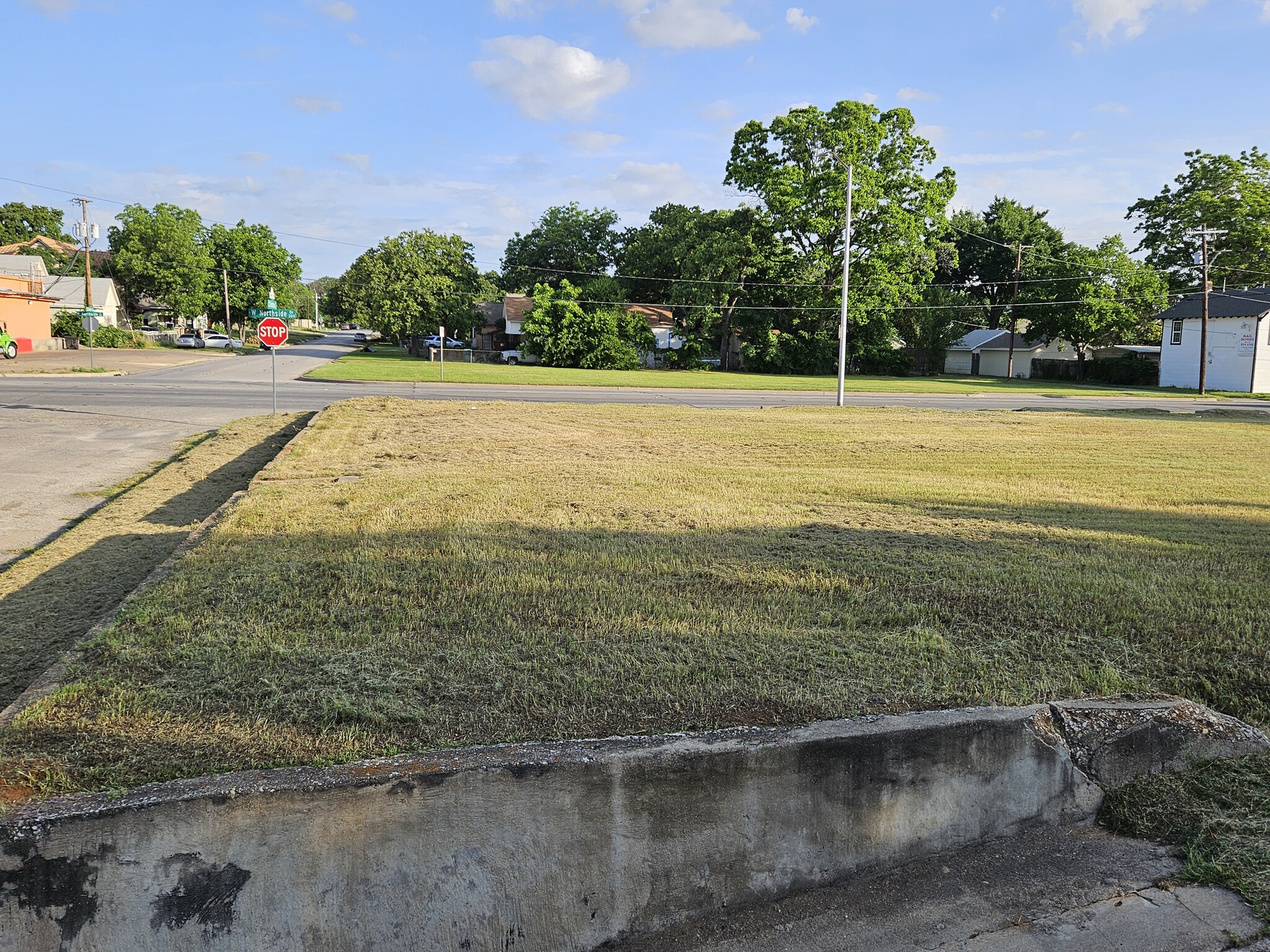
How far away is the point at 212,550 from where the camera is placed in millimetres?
6598

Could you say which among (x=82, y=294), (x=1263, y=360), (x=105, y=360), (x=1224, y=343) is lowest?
(x=105, y=360)

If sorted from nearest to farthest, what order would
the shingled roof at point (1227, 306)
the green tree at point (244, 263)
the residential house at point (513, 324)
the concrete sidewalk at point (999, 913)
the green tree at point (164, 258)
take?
the concrete sidewalk at point (999, 913) < the shingled roof at point (1227, 306) < the residential house at point (513, 324) < the green tree at point (164, 258) < the green tree at point (244, 263)

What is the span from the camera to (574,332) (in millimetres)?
59719

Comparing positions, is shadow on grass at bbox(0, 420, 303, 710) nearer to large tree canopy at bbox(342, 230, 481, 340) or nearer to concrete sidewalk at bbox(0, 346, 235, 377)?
concrete sidewalk at bbox(0, 346, 235, 377)

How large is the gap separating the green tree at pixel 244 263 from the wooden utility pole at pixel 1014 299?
63862mm

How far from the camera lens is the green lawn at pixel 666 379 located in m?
39.8

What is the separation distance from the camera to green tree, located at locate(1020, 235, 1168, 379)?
191ft

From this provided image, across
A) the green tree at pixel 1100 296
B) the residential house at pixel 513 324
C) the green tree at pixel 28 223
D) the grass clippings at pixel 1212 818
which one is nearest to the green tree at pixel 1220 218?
the green tree at pixel 1100 296

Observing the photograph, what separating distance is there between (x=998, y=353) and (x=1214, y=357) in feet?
→ 57.9

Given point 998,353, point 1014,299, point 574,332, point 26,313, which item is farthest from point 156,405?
point 998,353

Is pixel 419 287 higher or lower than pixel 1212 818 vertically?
higher

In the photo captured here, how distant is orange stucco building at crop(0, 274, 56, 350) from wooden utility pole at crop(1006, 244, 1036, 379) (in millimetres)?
62537

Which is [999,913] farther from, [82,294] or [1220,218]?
[82,294]

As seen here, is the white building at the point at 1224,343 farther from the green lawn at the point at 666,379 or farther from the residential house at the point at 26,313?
the residential house at the point at 26,313
